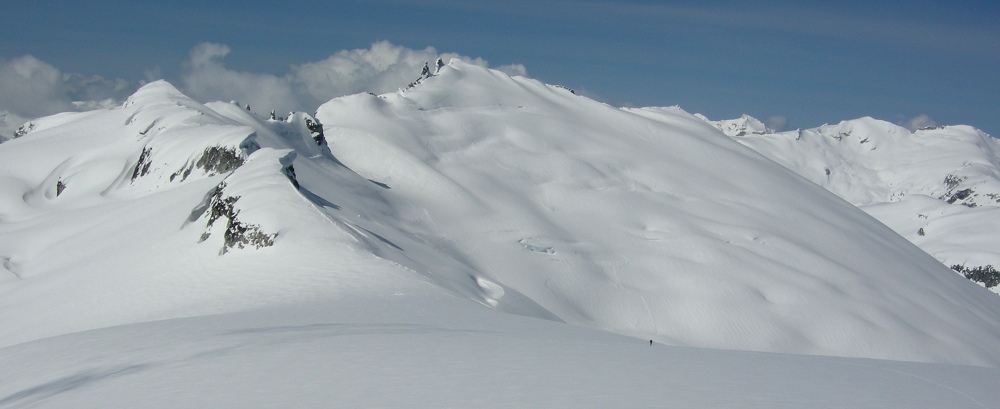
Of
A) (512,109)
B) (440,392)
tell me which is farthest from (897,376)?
(512,109)

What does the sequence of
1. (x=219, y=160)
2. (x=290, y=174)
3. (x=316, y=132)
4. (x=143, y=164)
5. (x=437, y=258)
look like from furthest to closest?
(x=316, y=132) < (x=143, y=164) < (x=219, y=160) < (x=290, y=174) < (x=437, y=258)

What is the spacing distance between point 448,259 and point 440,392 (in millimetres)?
34170

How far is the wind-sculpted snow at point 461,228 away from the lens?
3391 cm

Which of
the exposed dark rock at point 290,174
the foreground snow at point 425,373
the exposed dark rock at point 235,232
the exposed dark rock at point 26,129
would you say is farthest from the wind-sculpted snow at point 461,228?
the foreground snow at point 425,373

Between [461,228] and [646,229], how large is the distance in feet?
56.2

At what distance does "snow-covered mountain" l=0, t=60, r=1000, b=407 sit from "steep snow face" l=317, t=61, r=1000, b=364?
300 millimetres

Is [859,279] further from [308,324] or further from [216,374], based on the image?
[216,374]

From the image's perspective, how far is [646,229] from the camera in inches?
2534

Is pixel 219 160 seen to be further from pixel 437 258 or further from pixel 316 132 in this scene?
pixel 437 258

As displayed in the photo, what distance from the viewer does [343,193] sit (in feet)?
176

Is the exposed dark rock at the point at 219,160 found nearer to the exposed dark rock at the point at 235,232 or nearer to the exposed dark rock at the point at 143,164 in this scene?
the exposed dark rock at the point at 143,164

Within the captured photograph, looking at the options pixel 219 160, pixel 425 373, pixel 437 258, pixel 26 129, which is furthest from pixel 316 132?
pixel 425 373

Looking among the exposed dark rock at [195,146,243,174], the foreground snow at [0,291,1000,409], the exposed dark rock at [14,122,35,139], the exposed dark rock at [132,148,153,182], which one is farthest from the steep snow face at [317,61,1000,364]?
the exposed dark rock at [14,122,35,139]

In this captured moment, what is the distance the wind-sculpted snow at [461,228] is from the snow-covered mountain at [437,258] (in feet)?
0.87
